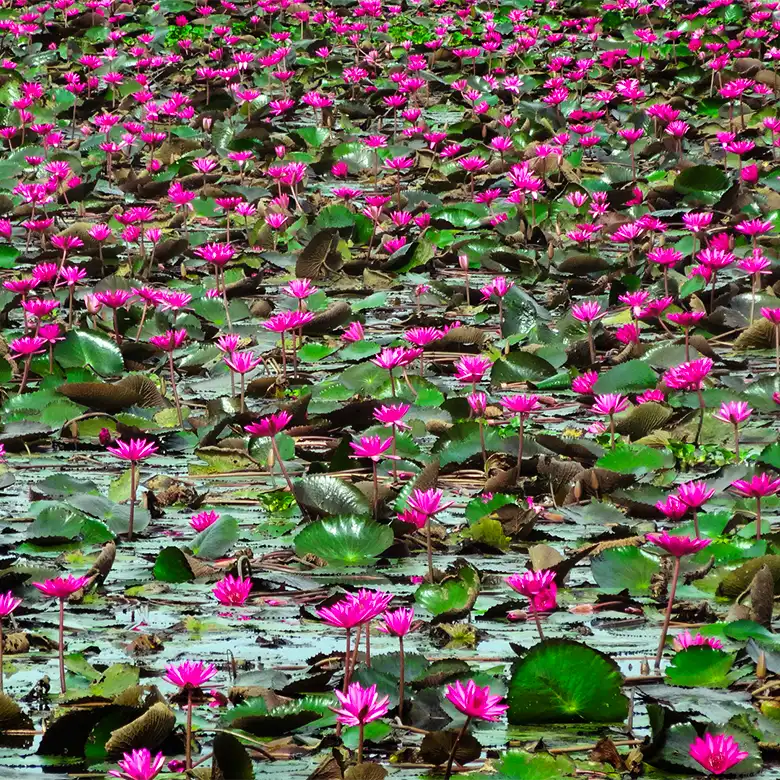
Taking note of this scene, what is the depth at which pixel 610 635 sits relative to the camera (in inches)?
108

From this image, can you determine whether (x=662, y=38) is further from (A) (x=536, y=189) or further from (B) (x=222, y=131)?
(A) (x=536, y=189)

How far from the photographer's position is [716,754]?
2.05 m

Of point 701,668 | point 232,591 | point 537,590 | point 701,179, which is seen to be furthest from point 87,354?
point 701,179

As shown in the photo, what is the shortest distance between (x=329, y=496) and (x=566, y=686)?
3.66ft

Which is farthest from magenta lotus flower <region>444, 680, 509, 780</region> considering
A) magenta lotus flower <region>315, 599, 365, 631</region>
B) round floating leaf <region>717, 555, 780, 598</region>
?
round floating leaf <region>717, 555, 780, 598</region>

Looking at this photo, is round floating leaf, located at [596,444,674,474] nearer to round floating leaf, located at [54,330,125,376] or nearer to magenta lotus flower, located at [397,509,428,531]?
magenta lotus flower, located at [397,509,428,531]

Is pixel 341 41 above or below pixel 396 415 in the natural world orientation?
below

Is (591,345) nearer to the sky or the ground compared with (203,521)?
nearer to the ground

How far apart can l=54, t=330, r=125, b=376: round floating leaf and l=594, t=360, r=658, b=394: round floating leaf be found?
5.47 ft

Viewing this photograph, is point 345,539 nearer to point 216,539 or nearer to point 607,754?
point 216,539

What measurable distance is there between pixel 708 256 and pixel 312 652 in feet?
8.88

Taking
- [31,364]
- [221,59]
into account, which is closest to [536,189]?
[31,364]

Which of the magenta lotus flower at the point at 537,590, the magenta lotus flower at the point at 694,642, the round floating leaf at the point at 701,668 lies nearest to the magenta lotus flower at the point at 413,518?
the magenta lotus flower at the point at 537,590

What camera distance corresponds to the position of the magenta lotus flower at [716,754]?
2.03 meters
